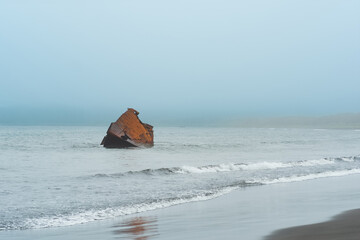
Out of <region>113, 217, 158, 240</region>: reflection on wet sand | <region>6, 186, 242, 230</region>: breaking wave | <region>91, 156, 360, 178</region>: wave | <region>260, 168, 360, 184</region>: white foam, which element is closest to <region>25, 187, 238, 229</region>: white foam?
<region>6, 186, 242, 230</region>: breaking wave

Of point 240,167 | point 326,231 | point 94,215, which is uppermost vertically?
point 326,231

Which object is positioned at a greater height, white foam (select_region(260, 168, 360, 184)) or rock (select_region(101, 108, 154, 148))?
rock (select_region(101, 108, 154, 148))

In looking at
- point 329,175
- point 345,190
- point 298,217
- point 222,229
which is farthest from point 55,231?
point 329,175

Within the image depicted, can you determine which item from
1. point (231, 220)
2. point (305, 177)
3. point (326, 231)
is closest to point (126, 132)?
point (305, 177)

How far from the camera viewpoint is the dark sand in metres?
6.15

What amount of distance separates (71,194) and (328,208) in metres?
7.34

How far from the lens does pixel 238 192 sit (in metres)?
12.9

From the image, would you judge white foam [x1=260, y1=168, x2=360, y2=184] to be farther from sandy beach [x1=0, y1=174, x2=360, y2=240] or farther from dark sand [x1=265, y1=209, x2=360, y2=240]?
dark sand [x1=265, y1=209, x2=360, y2=240]

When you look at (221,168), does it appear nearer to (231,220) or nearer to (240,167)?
(240,167)

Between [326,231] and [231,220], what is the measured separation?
6.48ft

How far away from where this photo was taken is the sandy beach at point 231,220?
682cm

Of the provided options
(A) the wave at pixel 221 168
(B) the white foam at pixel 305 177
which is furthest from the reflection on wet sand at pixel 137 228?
(A) the wave at pixel 221 168

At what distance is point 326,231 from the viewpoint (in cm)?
659

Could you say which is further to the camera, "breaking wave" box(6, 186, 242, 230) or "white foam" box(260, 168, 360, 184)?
"white foam" box(260, 168, 360, 184)
